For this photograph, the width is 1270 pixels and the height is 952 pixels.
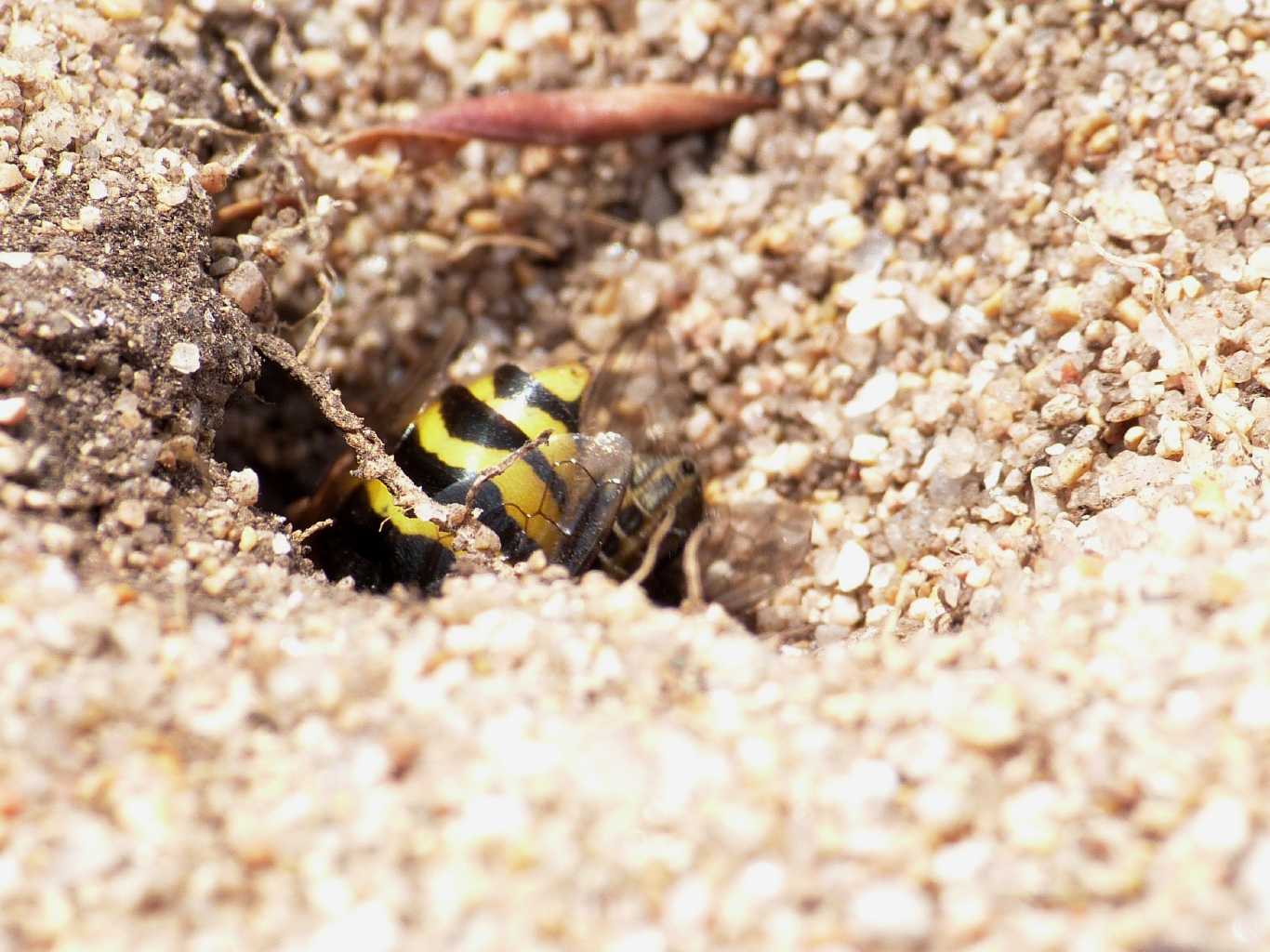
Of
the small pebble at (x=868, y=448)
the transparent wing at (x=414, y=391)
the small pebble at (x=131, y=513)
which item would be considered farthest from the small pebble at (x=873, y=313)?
the small pebble at (x=131, y=513)

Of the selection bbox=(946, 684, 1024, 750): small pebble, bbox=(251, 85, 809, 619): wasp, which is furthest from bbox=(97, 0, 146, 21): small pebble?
bbox=(946, 684, 1024, 750): small pebble

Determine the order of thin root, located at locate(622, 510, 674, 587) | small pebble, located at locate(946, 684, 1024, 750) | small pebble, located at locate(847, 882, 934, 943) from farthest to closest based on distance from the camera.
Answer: thin root, located at locate(622, 510, 674, 587) < small pebble, located at locate(946, 684, 1024, 750) < small pebble, located at locate(847, 882, 934, 943)

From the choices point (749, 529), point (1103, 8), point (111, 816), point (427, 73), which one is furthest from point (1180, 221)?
point (111, 816)

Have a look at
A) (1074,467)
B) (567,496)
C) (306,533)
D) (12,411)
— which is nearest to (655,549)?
(567,496)

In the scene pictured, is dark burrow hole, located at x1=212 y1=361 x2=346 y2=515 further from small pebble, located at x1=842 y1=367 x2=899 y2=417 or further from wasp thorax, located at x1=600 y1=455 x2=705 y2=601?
small pebble, located at x1=842 y1=367 x2=899 y2=417

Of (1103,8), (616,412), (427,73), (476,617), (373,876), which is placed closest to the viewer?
(373,876)

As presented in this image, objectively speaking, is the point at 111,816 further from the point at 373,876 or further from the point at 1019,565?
the point at 1019,565

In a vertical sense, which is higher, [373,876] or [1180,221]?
[1180,221]
